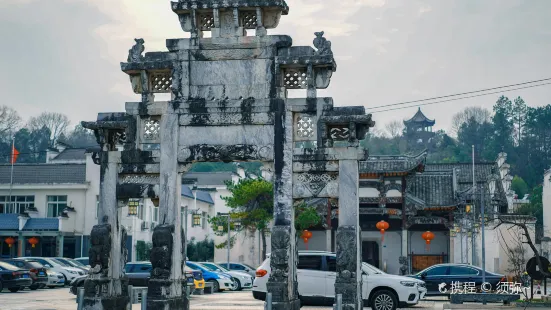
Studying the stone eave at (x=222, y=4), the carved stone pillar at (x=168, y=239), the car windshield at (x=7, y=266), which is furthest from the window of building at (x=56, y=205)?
the stone eave at (x=222, y=4)

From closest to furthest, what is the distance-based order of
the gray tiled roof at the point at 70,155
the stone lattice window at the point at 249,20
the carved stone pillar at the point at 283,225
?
the carved stone pillar at the point at 283,225 → the stone lattice window at the point at 249,20 → the gray tiled roof at the point at 70,155

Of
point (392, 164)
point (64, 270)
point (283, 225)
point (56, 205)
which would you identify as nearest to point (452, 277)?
point (283, 225)

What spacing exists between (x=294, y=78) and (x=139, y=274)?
1307cm

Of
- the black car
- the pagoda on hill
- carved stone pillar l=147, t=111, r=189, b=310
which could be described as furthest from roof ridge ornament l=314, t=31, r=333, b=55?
the pagoda on hill

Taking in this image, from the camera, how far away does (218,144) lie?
1994 cm

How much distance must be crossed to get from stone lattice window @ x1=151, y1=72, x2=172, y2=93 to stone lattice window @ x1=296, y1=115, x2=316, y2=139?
3565mm

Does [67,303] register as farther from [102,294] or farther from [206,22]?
[206,22]

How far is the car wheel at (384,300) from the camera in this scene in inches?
920

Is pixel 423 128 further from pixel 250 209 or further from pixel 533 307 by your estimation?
pixel 533 307

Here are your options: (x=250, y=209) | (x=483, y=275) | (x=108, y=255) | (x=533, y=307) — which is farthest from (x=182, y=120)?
(x=250, y=209)

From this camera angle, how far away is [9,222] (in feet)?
167

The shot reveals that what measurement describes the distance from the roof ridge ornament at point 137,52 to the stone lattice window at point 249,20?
267cm

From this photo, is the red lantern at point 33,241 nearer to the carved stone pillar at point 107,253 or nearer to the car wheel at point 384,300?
the carved stone pillar at point 107,253

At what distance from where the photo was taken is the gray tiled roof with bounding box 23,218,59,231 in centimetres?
5056
